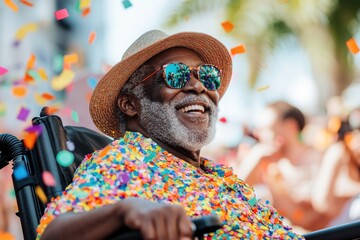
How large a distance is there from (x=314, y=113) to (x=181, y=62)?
12.1m

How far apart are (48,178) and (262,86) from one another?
5.15 m

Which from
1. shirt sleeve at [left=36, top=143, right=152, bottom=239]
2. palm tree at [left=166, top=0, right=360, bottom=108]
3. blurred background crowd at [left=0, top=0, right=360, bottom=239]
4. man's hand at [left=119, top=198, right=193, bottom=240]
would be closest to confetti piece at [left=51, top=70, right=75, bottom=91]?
blurred background crowd at [left=0, top=0, right=360, bottom=239]

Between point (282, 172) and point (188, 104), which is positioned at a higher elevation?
point (282, 172)

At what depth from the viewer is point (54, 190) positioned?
3.73m

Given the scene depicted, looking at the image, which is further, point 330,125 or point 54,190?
point 330,125

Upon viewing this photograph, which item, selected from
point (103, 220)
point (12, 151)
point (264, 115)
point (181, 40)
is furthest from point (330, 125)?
point (103, 220)

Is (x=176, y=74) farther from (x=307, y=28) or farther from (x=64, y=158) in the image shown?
(x=307, y=28)

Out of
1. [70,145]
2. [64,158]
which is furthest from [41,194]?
[70,145]

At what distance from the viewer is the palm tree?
640 inches

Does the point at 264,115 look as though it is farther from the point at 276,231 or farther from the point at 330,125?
the point at 276,231

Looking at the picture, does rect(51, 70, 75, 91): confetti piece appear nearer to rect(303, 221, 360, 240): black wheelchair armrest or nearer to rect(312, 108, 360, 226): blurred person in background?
rect(312, 108, 360, 226): blurred person in background

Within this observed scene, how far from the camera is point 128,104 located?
4.24 m

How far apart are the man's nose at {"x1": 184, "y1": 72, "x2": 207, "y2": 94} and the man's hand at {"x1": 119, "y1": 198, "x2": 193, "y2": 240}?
4.88 feet

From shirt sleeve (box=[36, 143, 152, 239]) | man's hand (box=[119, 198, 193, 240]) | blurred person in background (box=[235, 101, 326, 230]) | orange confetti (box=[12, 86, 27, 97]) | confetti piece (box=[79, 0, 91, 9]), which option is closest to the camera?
man's hand (box=[119, 198, 193, 240])
